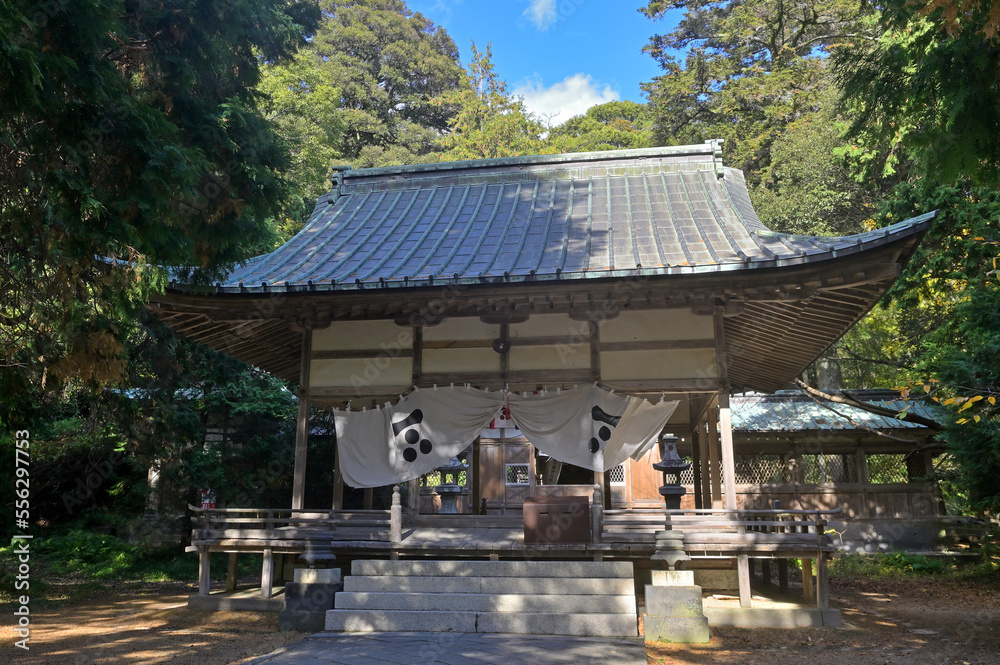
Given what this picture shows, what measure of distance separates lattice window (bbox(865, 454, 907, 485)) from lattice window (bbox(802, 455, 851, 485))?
2956 mm

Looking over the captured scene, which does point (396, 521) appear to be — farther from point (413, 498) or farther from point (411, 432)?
point (413, 498)

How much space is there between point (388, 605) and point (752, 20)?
25.2 metres

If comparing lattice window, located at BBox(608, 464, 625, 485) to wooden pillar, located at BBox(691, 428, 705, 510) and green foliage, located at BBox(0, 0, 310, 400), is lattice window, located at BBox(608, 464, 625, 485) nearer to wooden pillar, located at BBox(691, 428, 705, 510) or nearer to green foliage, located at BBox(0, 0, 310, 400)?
wooden pillar, located at BBox(691, 428, 705, 510)

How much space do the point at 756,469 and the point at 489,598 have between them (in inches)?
474

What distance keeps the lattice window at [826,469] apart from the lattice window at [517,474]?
6.67 metres

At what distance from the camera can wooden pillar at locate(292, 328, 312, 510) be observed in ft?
32.8

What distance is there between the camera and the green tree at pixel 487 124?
29141 mm

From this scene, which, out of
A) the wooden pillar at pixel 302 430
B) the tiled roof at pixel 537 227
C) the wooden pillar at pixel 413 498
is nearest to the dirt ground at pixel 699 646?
the wooden pillar at pixel 302 430

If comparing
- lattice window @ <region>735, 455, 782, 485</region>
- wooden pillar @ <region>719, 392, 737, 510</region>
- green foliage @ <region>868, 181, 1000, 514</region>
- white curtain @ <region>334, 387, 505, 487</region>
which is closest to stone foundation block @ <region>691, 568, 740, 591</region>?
wooden pillar @ <region>719, 392, 737, 510</region>

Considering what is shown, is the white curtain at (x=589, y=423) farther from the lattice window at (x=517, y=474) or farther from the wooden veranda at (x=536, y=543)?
the lattice window at (x=517, y=474)

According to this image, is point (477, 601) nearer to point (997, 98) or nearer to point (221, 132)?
point (221, 132)

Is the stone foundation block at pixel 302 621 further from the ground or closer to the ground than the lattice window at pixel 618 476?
closer to the ground

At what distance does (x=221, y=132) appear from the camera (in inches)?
303

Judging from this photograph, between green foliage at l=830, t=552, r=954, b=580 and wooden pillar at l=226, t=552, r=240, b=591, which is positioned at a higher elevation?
wooden pillar at l=226, t=552, r=240, b=591
